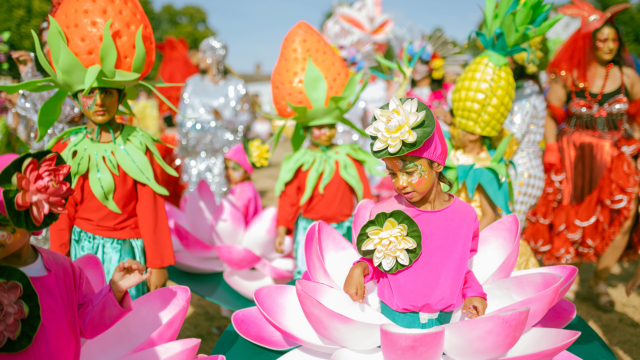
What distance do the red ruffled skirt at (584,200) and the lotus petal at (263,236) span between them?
2.13m

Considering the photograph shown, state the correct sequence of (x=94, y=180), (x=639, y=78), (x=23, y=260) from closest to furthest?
(x=23, y=260) → (x=94, y=180) → (x=639, y=78)

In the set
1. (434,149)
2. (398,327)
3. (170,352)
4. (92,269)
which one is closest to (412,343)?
(398,327)

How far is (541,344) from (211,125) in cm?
426

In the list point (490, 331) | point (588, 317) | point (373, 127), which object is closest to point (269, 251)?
point (373, 127)

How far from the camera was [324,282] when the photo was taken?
5.33ft

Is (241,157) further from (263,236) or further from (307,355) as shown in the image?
(307,355)

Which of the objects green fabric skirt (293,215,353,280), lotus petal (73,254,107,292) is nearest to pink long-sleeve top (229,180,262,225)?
green fabric skirt (293,215,353,280)

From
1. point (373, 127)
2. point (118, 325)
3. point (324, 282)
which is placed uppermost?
point (373, 127)

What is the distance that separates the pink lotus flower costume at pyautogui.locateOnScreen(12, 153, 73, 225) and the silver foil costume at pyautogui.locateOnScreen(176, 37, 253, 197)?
372cm

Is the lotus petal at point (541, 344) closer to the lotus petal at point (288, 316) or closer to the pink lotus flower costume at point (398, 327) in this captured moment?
the pink lotus flower costume at point (398, 327)

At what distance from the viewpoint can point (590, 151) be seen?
3.39m

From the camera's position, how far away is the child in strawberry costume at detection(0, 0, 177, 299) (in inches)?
78.0

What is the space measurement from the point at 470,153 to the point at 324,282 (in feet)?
4.57

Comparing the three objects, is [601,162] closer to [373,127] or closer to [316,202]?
[316,202]
